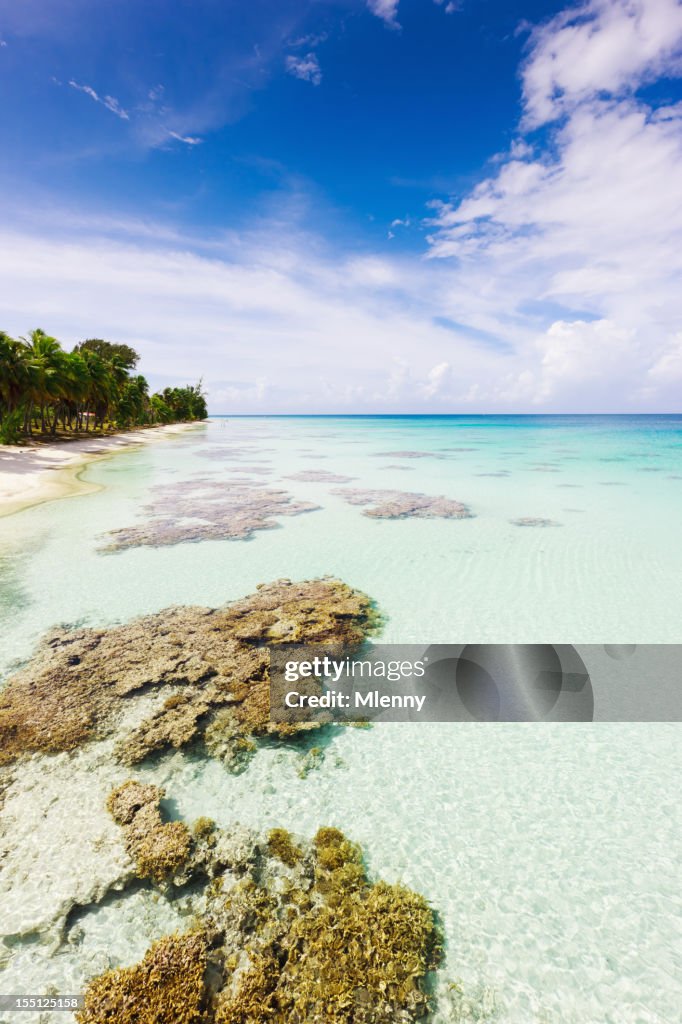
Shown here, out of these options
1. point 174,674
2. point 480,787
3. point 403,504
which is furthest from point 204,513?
point 480,787

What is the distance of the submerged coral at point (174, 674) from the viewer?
5.63m

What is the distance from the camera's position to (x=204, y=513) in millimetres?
17609

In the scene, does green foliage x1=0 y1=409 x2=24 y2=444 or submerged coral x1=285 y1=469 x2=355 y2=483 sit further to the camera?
green foliage x1=0 y1=409 x2=24 y2=444

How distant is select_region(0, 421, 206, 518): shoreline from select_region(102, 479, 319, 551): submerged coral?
4.86 meters

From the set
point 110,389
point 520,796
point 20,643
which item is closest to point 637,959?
point 520,796

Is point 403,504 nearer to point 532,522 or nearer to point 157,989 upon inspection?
point 532,522

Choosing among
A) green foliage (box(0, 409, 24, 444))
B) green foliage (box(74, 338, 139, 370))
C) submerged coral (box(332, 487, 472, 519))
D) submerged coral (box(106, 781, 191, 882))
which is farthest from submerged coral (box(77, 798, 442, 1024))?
green foliage (box(74, 338, 139, 370))

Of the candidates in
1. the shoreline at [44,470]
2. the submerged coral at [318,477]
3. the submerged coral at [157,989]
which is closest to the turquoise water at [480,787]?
the submerged coral at [157,989]

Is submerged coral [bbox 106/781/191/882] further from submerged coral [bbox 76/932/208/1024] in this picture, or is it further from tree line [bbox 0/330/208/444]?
tree line [bbox 0/330/208/444]

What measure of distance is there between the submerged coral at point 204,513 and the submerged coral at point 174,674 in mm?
5446

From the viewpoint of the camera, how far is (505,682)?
7.20m

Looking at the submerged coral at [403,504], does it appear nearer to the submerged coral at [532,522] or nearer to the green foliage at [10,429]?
the submerged coral at [532,522]

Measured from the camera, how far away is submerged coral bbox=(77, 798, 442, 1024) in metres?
3.12

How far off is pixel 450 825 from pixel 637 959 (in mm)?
1756
